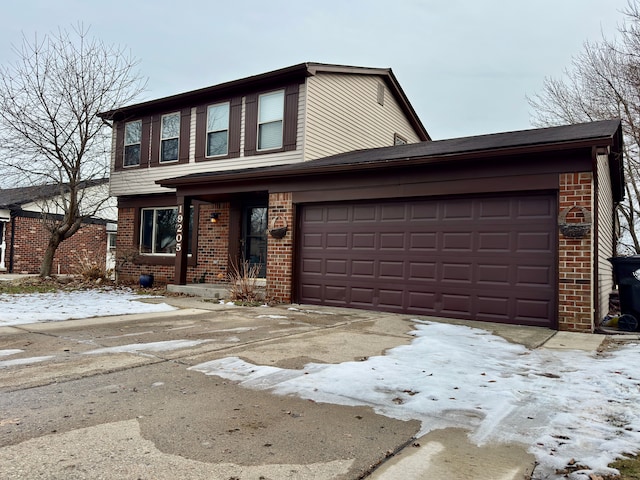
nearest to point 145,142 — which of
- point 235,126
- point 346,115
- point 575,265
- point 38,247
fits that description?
point 235,126

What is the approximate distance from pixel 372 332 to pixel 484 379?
2.39 meters

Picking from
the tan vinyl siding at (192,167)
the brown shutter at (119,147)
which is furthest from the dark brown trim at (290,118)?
the brown shutter at (119,147)

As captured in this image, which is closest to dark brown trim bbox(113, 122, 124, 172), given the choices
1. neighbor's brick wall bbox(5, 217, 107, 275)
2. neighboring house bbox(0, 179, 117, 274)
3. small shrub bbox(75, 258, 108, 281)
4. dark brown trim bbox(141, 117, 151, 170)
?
dark brown trim bbox(141, 117, 151, 170)

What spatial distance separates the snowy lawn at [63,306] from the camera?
6773mm

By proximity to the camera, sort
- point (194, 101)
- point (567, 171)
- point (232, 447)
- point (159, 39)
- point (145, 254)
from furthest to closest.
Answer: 1. point (159, 39)
2. point (145, 254)
3. point (194, 101)
4. point (567, 171)
5. point (232, 447)

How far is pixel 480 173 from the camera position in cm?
728

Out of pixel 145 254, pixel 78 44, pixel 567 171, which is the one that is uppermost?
pixel 78 44

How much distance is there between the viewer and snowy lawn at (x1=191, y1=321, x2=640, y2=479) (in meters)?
2.55

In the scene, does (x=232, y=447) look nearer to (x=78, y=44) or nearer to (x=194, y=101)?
(x=194, y=101)

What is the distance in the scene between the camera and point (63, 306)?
8.11m

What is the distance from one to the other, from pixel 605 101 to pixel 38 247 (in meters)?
23.0

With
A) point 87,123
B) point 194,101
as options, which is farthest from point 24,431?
point 87,123

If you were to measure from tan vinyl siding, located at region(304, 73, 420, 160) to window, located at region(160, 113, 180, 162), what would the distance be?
4533 millimetres

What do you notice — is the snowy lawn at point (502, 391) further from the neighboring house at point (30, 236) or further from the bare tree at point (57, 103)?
the neighboring house at point (30, 236)
